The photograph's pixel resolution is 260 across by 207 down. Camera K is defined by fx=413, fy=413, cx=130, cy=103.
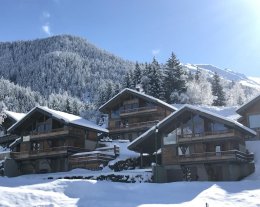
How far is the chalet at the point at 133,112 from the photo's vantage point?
63.4 metres

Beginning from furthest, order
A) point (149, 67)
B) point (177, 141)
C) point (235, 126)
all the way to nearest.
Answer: point (149, 67) < point (177, 141) < point (235, 126)

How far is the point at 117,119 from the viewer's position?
222 ft

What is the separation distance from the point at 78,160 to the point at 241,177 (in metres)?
20.9

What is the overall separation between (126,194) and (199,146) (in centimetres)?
1533

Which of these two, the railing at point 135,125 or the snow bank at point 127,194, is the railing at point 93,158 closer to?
the railing at point 135,125

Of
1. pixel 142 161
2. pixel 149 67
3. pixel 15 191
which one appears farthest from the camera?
pixel 149 67

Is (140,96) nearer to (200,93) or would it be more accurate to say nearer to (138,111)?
(138,111)

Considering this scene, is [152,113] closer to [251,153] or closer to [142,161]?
[142,161]

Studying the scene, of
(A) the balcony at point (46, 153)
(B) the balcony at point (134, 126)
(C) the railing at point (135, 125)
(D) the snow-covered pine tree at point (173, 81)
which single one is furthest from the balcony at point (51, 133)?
(D) the snow-covered pine tree at point (173, 81)

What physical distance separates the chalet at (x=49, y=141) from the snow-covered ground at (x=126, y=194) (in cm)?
1897

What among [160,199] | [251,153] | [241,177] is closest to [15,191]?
[160,199]

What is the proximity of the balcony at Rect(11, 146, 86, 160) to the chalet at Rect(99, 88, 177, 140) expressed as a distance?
32.8 ft

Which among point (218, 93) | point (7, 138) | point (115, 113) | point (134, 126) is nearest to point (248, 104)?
point (134, 126)

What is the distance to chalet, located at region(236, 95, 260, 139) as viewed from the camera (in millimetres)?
51031
